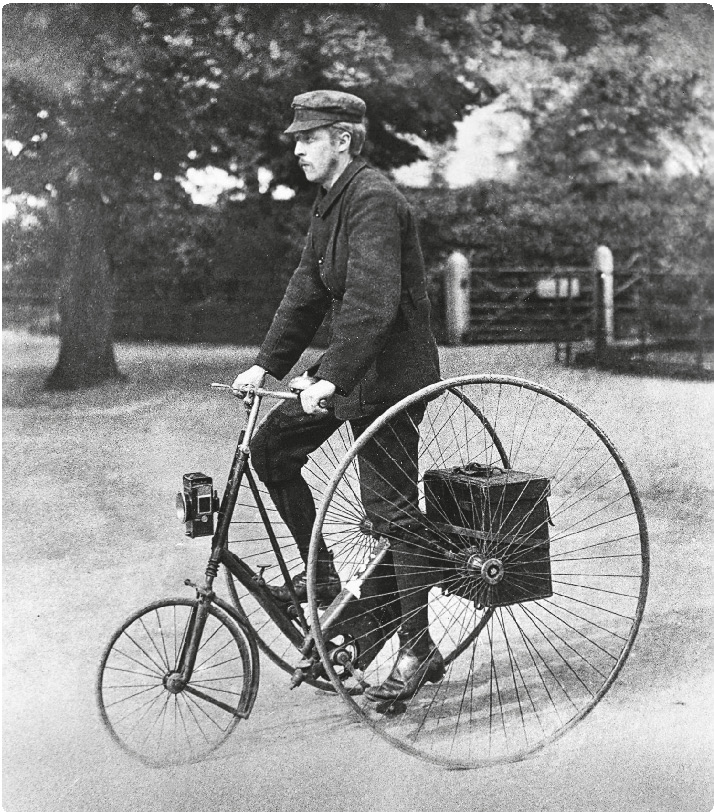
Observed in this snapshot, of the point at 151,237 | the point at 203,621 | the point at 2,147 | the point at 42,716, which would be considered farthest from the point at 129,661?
the point at 2,147

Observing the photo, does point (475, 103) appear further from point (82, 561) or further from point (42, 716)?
point (42, 716)

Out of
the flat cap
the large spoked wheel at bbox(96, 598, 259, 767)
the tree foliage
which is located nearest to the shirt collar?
the flat cap

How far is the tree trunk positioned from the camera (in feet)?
11.8

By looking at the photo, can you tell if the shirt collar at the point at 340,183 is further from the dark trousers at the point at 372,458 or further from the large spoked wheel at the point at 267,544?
the large spoked wheel at the point at 267,544

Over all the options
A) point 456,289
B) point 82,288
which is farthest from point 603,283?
point 82,288

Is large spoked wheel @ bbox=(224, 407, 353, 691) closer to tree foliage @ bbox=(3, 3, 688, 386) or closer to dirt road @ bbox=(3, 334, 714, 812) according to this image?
dirt road @ bbox=(3, 334, 714, 812)

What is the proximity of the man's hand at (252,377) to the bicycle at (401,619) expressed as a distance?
0.39 ft

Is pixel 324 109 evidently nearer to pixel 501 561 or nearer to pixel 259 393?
pixel 259 393

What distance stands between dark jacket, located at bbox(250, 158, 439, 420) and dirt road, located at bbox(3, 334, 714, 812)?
0.39 meters

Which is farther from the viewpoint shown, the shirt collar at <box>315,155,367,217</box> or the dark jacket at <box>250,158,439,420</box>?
the shirt collar at <box>315,155,367,217</box>

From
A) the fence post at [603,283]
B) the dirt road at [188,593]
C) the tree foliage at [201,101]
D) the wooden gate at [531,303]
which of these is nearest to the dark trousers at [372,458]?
the dirt road at [188,593]

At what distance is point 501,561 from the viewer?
3.25m

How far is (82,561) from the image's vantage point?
3.64m

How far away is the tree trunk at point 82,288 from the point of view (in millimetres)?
3584
